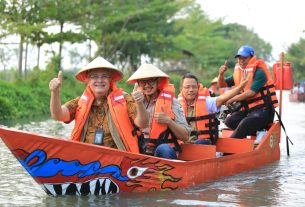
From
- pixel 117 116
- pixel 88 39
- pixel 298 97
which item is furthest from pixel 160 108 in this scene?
pixel 298 97

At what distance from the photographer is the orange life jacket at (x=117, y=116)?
18.3ft

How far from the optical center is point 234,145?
775 centimetres

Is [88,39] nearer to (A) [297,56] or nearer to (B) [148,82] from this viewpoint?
(B) [148,82]

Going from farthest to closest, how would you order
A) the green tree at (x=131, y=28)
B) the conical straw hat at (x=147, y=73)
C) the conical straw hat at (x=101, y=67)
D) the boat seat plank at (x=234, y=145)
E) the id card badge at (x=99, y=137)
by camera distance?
1. the green tree at (x=131, y=28)
2. the boat seat plank at (x=234, y=145)
3. the conical straw hat at (x=147, y=73)
4. the id card badge at (x=99, y=137)
5. the conical straw hat at (x=101, y=67)

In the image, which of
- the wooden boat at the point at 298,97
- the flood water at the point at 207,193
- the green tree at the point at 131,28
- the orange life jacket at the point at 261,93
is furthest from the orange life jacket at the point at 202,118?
the wooden boat at the point at 298,97

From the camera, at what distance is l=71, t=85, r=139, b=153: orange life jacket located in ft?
18.3

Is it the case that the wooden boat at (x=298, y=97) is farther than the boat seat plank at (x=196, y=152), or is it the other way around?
the wooden boat at (x=298, y=97)

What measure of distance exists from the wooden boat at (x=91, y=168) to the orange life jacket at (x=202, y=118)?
2.78 feet

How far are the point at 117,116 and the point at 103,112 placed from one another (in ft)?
0.74

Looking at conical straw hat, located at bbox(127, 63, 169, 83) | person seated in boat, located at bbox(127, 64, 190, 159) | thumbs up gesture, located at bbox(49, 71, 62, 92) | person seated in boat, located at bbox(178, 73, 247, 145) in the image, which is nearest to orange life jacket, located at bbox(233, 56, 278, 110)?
person seated in boat, located at bbox(178, 73, 247, 145)

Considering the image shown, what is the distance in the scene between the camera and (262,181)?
6.93 metres

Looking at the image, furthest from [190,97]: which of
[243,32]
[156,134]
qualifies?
[243,32]

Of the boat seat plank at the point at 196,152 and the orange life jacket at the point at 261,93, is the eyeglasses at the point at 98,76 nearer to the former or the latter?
the boat seat plank at the point at 196,152

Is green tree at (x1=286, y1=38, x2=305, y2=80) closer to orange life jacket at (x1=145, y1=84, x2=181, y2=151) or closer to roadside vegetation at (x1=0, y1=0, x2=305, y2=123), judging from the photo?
roadside vegetation at (x1=0, y1=0, x2=305, y2=123)
